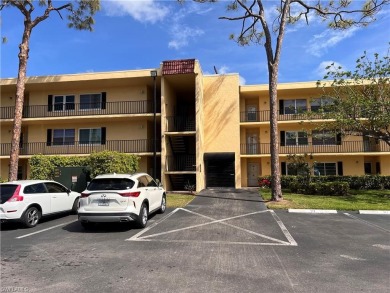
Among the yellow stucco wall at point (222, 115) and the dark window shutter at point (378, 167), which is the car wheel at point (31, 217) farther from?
the dark window shutter at point (378, 167)

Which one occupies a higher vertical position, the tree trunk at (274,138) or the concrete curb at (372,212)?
the tree trunk at (274,138)

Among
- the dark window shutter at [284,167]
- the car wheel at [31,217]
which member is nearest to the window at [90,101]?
the dark window shutter at [284,167]

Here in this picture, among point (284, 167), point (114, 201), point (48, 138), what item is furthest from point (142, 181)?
point (284, 167)

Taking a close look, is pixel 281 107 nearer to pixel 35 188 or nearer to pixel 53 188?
pixel 53 188

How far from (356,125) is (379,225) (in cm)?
938

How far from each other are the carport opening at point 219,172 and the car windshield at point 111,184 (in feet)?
49.9

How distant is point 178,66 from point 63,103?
10114mm

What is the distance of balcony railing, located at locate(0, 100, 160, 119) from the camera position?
79.5 feet

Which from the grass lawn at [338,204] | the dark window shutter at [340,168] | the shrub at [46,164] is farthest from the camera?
the dark window shutter at [340,168]

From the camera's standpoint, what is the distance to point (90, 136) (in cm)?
2519

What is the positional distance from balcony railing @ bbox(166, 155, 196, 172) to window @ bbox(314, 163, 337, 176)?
424 inches

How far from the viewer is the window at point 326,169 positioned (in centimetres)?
2706

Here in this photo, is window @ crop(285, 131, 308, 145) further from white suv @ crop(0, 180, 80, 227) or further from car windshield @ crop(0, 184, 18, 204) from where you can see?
car windshield @ crop(0, 184, 18, 204)

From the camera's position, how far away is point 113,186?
970 centimetres
